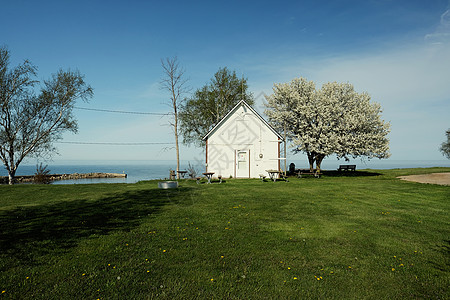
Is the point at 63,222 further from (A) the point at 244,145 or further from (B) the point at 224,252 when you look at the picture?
(A) the point at 244,145

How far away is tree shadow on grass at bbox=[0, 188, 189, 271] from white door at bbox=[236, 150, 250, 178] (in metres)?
14.3

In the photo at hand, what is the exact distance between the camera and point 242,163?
28.0 meters

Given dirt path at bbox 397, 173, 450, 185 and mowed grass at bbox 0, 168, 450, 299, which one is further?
dirt path at bbox 397, 173, 450, 185

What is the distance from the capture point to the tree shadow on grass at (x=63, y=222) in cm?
710

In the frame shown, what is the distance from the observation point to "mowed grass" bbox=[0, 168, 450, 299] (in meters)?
5.11

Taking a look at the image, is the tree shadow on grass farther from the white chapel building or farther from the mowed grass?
the white chapel building

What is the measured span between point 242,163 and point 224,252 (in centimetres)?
2127

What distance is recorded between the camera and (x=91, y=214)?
34.9ft

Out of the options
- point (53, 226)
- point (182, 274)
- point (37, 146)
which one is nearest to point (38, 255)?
point (53, 226)

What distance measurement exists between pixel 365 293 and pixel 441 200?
12.6 meters

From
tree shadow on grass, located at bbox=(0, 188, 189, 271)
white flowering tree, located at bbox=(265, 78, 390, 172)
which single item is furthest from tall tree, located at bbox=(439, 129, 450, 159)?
tree shadow on grass, located at bbox=(0, 188, 189, 271)

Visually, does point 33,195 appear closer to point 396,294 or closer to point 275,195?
point 275,195

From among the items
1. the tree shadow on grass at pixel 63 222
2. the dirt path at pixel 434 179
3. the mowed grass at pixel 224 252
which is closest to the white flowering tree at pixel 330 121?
the dirt path at pixel 434 179

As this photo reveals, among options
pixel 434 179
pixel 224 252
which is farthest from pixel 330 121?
pixel 224 252
